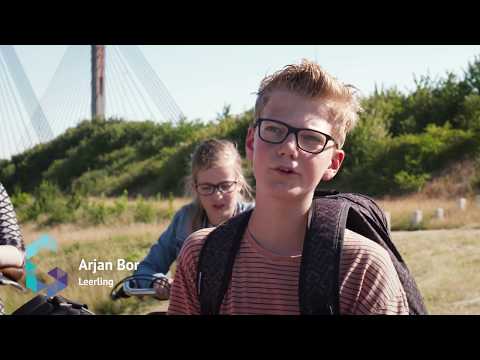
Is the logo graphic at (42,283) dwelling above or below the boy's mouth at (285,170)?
below

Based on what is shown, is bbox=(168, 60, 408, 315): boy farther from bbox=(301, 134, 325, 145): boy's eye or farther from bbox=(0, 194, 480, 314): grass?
bbox=(0, 194, 480, 314): grass

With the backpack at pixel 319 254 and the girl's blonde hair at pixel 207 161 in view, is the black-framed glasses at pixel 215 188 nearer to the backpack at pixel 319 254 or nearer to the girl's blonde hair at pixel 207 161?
the girl's blonde hair at pixel 207 161

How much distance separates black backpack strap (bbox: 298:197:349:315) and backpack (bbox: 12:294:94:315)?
1.63ft

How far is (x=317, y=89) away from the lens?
46.2 inches

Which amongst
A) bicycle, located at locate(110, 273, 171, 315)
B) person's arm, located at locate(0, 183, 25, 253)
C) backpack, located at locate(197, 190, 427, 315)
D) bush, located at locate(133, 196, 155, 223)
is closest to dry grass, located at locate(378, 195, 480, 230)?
bush, located at locate(133, 196, 155, 223)

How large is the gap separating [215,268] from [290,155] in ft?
0.78

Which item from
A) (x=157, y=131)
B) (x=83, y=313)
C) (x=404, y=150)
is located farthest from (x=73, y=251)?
(x=157, y=131)

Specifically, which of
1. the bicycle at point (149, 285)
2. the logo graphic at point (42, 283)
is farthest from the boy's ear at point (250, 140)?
the logo graphic at point (42, 283)

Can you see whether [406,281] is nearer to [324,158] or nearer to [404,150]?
[324,158]

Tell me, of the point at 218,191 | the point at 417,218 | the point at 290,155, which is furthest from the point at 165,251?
the point at 417,218

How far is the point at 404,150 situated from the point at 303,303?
29.8 feet

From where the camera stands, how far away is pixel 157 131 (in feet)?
39.8

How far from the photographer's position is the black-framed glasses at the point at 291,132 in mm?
1141

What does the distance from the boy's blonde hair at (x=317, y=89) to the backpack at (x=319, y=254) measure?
0.14 meters
